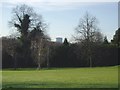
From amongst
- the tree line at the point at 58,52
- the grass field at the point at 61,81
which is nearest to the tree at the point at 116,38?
the tree line at the point at 58,52

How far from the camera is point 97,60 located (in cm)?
6112

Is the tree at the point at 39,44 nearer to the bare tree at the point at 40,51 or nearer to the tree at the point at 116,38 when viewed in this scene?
the bare tree at the point at 40,51

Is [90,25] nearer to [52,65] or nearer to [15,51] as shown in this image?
[52,65]

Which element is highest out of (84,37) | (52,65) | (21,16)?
(21,16)

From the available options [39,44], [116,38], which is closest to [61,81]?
[39,44]

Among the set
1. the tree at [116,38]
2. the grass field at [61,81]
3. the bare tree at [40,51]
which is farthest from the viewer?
the tree at [116,38]

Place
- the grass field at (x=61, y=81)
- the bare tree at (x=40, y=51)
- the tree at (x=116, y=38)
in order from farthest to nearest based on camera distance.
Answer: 1. the tree at (x=116, y=38)
2. the bare tree at (x=40, y=51)
3. the grass field at (x=61, y=81)

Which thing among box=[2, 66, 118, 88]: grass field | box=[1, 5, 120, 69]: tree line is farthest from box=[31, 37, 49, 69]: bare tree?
box=[2, 66, 118, 88]: grass field

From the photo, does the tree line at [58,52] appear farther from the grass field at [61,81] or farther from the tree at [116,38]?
the grass field at [61,81]

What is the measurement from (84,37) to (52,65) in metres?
9.16

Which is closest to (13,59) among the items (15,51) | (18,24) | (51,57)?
(15,51)

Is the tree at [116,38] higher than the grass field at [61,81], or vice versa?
the tree at [116,38]

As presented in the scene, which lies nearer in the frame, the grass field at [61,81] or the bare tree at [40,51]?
the grass field at [61,81]

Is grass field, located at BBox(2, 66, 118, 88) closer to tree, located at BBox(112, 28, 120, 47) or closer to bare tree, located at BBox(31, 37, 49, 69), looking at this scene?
bare tree, located at BBox(31, 37, 49, 69)
